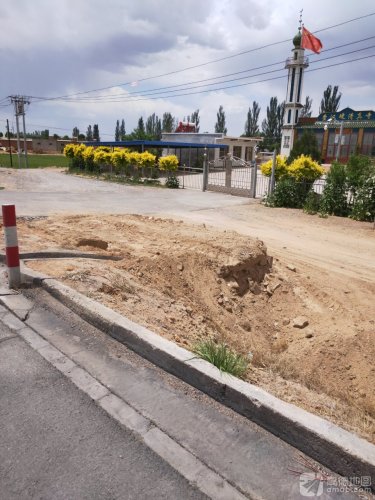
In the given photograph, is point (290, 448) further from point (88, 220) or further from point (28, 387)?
point (88, 220)

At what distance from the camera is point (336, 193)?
14703 mm

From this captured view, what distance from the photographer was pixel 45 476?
219 centimetres

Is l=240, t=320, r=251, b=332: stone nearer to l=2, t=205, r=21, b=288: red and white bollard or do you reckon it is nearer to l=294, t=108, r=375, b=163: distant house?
l=2, t=205, r=21, b=288: red and white bollard

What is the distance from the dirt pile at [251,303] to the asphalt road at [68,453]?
109cm

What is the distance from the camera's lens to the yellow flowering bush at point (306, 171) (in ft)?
53.5

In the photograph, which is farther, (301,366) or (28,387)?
(301,366)

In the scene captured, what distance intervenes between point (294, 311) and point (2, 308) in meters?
4.25

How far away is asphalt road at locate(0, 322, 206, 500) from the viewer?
2.11 meters

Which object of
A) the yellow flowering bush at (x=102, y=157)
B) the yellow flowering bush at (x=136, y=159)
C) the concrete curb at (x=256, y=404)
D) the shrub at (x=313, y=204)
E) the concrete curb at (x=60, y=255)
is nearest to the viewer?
the concrete curb at (x=256, y=404)

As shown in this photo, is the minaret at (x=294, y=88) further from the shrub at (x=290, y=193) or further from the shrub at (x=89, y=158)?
the shrub at (x=290, y=193)

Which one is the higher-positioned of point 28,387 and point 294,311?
point 28,387

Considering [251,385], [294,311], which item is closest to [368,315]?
[294,311]

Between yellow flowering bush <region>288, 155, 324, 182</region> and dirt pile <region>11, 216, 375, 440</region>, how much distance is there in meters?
8.68

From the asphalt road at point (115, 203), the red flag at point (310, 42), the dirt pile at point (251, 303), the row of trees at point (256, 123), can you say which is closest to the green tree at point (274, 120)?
the row of trees at point (256, 123)
